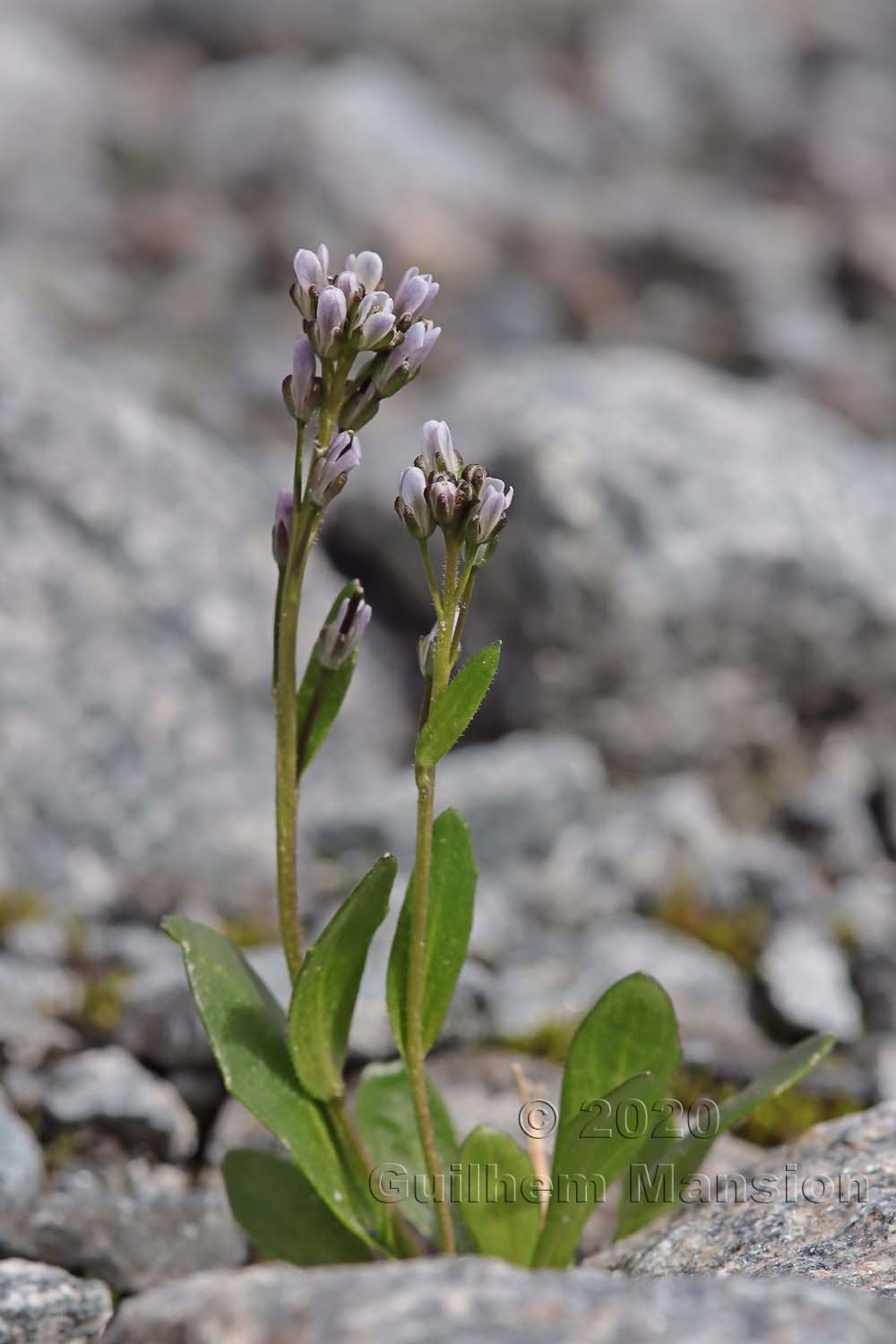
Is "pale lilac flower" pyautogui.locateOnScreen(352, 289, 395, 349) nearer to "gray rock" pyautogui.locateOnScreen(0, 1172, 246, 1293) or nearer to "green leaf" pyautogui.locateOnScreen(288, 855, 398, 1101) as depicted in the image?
"green leaf" pyautogui.locateOnScreen(288, 855, 398, 1101)

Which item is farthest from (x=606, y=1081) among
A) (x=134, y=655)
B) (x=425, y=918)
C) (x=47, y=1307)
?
(x=134, y=655)

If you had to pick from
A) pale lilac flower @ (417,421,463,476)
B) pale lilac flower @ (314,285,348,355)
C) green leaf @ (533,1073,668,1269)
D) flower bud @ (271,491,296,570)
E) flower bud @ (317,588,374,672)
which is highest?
pale lilac flower @ (314,285,348,355)

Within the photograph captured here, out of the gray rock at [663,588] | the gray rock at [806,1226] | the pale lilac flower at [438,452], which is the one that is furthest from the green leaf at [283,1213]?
the gray rock at [663,588]

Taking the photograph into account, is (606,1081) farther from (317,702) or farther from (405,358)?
(405,358)

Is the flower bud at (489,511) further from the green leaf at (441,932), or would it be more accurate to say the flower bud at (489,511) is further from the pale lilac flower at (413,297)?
the green leaf at (441,932)

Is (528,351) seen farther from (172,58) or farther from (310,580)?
(172,58)

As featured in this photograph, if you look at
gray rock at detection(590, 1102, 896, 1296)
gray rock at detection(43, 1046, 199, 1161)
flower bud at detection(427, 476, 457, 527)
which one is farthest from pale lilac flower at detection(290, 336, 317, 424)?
gray rock at detection(43, 1046, 199, 1161)

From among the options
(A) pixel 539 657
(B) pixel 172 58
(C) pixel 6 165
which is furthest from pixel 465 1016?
(B) pixel 172 58
